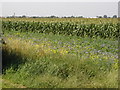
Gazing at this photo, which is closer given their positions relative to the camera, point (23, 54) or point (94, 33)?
point (23, 54)

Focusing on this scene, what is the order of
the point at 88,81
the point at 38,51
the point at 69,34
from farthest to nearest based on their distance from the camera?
the point at 69,34 → the point at 38,51 → the point at 88,81

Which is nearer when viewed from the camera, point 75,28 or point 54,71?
point 54,71

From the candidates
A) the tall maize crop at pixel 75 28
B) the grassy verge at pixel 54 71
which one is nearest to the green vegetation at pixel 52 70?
the grassy verge at pixel 54 71

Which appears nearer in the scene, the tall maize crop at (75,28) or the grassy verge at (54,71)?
the grassy verge at (54,71)

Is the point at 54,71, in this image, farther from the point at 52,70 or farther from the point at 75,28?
the point at 75,28

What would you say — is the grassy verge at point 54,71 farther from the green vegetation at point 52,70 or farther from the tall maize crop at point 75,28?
the tall maize crop at point 75,28

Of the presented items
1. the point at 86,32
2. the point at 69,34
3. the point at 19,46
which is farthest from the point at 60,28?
the point at 19,46

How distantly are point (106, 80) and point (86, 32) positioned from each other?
56.9 feet

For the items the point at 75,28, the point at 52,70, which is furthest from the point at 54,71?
the point at 75,28

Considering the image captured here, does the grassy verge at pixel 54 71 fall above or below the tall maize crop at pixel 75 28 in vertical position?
below

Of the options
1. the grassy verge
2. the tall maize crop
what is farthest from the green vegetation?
the tall maize crop

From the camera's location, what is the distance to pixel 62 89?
21.0ft

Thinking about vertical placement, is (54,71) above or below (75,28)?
below

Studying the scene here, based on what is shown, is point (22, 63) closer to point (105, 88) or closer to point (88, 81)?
point (88, 81)
